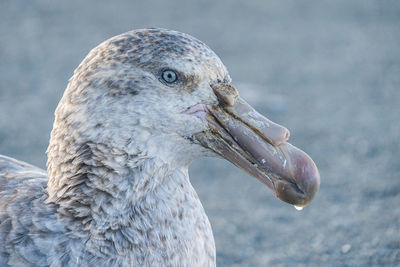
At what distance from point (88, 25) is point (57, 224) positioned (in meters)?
5.31

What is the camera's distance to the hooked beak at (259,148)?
2.27m

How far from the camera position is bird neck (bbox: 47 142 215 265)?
2336mm

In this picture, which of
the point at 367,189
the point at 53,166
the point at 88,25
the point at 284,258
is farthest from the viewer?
the point at 88,25

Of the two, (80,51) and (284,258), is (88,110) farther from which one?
(80,51)

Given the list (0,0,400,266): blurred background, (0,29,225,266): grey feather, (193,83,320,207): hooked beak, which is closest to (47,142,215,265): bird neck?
(0,29,225,266): grey feather

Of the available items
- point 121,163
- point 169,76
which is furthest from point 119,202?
point 169,76

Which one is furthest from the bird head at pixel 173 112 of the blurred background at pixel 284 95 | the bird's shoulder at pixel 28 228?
the blurred background at pixel 284 95

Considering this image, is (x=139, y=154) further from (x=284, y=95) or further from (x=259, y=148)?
(x=284, y=95)

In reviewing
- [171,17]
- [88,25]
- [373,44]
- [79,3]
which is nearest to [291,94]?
[373,44]

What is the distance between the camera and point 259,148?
2.32 m

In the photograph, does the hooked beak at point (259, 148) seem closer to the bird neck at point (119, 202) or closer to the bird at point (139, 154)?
the bird at point (139, 154)

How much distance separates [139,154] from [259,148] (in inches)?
18.8

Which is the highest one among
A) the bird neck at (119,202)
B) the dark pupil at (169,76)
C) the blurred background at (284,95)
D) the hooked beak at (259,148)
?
the blurred background at (284,95)

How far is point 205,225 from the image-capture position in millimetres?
2592
